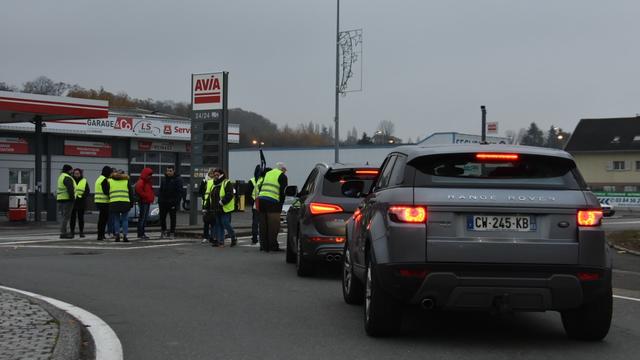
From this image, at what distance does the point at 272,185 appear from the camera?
14828 millimetres

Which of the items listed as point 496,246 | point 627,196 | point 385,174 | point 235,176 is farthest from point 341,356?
point 627,196

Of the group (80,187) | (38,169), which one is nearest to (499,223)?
(80,187)

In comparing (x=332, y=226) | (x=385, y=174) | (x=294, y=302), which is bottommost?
(x=294, y=302)

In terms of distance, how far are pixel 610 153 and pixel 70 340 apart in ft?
246

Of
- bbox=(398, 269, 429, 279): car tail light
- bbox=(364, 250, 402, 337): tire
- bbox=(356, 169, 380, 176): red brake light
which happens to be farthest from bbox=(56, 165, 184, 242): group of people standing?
bbox=(398, 269, 429, 279): car tail light

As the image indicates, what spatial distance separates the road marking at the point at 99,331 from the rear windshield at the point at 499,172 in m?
2.72

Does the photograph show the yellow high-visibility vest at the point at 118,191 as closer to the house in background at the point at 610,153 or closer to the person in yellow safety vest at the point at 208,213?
the person in yellow safety vest at the point at 208,213

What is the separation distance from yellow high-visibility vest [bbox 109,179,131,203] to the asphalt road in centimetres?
454

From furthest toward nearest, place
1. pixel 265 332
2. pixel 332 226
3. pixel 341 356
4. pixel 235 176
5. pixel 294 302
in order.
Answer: pixel 235 176
pixel 332 226
pixel 294 302
pixel 265 332
pixel 341 356

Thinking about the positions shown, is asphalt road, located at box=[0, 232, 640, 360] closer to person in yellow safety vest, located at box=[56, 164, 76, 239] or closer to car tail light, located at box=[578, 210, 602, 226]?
car tail light, located at box=[578, 210, 602, 226]

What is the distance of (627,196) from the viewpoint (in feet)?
205

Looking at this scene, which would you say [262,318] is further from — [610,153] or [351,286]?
[610,153]

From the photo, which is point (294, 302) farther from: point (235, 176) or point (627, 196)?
point (627, 196)

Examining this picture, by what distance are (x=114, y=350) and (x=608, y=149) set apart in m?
75.0
